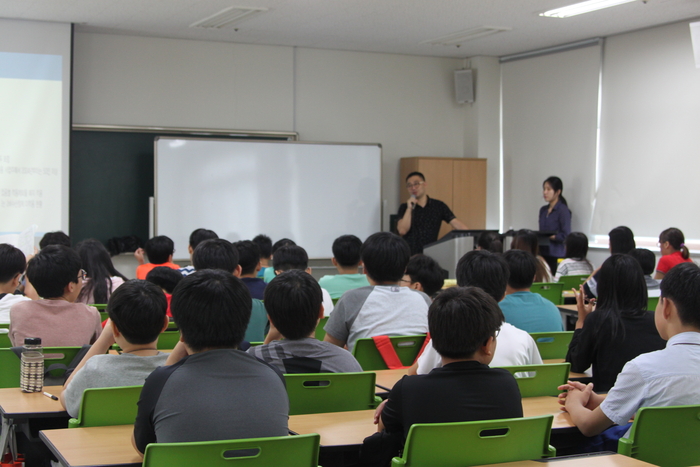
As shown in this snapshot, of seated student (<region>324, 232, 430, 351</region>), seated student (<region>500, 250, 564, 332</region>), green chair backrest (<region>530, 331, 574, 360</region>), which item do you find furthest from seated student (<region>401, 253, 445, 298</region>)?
green chair backrest (<region>530, 331, 574, 360</region>)

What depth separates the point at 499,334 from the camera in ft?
9.46

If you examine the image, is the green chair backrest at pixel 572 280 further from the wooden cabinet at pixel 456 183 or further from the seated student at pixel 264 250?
the wooden cabinet at pixel 456 183

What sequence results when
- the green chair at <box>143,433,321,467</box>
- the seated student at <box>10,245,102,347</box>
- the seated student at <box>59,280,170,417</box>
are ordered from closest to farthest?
the green chair at <box>143,433,321,467</box>
the seated student at <box>59,280,170,417</box>
the seated student at <box>10,245,102,347</box>

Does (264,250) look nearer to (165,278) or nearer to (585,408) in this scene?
(165,278)

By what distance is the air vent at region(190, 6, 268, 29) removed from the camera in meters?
6.66

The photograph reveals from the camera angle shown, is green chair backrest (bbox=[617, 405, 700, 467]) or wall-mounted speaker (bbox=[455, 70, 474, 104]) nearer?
green chair backrest (bbox=[617, 405, 700, 467])

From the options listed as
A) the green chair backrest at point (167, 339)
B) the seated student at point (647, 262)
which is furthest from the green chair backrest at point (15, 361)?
the seated student at point (647, 262)

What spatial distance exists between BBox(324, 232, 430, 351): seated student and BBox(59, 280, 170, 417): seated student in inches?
46.6

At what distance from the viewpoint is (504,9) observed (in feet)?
21.7

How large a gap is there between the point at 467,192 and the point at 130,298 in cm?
705

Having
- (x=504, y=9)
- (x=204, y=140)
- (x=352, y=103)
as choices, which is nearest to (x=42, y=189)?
(x=204, y=140)

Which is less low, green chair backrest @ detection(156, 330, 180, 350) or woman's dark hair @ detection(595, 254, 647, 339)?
woman's dark hair @ detection(595, 254, 647, 339)

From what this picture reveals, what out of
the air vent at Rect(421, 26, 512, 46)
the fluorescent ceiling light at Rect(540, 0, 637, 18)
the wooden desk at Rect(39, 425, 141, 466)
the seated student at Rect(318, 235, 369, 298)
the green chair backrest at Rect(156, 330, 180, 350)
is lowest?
the wooden desk at Rect(39, 425, 141, 466)

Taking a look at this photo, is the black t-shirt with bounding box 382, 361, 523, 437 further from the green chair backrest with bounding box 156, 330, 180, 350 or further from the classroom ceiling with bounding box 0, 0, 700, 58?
the classroom ceiling with bounding box 0, 0, 700, 58
